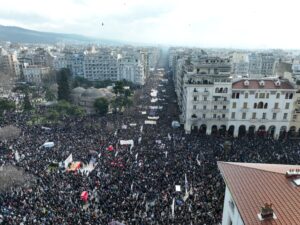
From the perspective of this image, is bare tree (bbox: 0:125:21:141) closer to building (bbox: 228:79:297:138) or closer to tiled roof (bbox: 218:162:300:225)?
tiled roof (bbox: 218:162:300:225)

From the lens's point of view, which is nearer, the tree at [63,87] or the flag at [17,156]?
the flag at [17,156]

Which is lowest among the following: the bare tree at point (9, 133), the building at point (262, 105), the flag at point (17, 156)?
the flag at point (17, 156)

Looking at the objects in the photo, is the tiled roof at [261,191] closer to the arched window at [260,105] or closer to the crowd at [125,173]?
the crowd at [125,173]

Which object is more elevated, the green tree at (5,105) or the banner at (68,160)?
the green tree at (5,105)

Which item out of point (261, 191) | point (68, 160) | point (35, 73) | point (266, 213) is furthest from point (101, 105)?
point (35, 73)

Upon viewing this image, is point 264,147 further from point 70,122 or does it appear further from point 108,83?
point 108,83

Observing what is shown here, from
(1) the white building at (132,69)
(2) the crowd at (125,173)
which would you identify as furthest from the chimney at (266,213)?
(1) the white building at (132,69)

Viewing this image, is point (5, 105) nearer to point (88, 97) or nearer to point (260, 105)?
point (88, 97)

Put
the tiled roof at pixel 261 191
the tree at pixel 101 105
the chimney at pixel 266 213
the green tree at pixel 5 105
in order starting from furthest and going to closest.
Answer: the tree at pixel 101 105, the green tree at pixel 5 105, the tiled roof at pixel 261 191, the chimney at pixel 266 213
